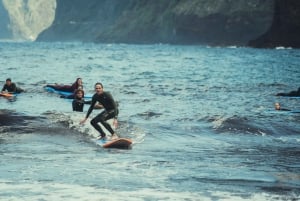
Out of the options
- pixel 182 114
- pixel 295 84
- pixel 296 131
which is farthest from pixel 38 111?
pixel 295 84

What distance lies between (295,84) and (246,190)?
124ft

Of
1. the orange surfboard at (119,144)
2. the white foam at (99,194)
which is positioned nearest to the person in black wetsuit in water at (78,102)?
the orange surfboard at (119,144)

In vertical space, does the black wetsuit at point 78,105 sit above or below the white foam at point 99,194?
below

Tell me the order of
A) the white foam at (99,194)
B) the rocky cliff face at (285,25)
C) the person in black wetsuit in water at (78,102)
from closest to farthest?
the white foam at (99,194) → the person in black wetsuit in water at (78,102) → the rocky cliff face at (285,25)

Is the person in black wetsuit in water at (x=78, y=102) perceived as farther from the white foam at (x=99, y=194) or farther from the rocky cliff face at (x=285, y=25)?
the rocky cliff face at (x=285, y=25)

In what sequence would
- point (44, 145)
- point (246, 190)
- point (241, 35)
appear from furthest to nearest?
point (241, 35) → point (44, 145) → point (246, 190)

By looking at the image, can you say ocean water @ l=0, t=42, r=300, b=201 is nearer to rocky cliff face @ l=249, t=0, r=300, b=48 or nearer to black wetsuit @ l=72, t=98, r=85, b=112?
black wetsuit @ l=72, t=98, r=85, b=112

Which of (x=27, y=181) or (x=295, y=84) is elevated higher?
(x=27, y=181)

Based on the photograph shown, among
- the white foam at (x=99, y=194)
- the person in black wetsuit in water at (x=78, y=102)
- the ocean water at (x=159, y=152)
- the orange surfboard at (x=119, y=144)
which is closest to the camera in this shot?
the white foam at (x=99, y=194)

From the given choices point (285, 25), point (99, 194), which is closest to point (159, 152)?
point (99, 194)

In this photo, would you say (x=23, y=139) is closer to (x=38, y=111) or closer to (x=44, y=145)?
(x=44, y=145)

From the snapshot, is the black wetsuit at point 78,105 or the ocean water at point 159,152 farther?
the black wetsuit at point 78,105

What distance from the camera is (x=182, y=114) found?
29.4m

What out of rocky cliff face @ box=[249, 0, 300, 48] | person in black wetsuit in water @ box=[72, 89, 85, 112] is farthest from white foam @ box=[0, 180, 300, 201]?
rocky cliff face @ box=[249, 0, 300, 48]
